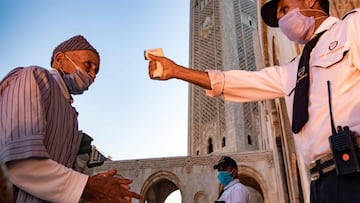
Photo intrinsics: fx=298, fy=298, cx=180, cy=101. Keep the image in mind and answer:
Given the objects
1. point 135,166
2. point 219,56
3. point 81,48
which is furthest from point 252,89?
point 219,56

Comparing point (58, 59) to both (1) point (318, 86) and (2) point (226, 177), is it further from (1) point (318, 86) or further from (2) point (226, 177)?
(2) point (226, 177)

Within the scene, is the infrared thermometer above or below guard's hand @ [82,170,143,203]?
above

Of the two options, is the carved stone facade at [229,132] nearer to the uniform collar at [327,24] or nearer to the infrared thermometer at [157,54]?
the uniform collar at [327,24]

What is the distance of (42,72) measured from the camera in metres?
1.13

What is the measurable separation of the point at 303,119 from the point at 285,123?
539cm

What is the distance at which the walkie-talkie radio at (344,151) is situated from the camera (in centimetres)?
86

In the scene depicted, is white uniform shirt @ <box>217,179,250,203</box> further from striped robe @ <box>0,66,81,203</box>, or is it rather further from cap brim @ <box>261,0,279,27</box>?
striped robe @ <box>0,66,81,203</box>

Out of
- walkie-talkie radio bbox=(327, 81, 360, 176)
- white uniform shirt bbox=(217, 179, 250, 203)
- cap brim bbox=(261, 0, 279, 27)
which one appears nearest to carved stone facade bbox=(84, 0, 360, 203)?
white uniform shirt bbox=(217, 179, 250, 203)

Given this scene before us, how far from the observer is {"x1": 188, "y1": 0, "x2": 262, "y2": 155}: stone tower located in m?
13.8

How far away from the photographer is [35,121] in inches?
38.9

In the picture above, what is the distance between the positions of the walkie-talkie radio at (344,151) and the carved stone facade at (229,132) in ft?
10.4

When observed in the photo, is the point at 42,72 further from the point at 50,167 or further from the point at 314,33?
the point at 314,33

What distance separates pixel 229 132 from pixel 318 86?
12835mm

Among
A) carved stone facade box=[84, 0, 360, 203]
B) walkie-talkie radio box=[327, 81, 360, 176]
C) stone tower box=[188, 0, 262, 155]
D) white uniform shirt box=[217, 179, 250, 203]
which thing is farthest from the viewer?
stone tower box=[188, 0, 262, 155]
